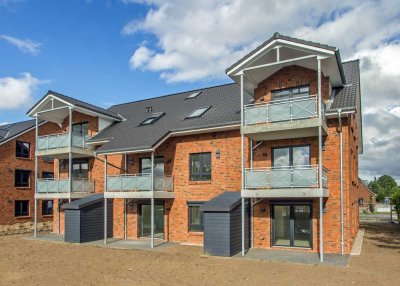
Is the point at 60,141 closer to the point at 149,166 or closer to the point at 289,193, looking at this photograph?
the point at 149,166

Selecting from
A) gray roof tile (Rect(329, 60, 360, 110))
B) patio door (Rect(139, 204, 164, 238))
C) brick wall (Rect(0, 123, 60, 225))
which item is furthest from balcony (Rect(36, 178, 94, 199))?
gray roof tile (Rect(329, 60, 360, 110))

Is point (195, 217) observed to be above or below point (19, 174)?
below

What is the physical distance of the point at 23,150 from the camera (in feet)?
86.0

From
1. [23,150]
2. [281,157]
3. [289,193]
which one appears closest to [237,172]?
[281,157]

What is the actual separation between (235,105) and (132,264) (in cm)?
872

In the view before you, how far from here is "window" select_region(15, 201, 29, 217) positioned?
24.9 m

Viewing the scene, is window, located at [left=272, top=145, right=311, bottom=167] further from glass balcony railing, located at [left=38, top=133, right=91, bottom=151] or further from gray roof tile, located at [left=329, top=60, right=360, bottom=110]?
glass balcony railing, located at [left=38, top=133, right=91, bottom=151]

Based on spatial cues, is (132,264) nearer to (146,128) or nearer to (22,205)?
(146,128)

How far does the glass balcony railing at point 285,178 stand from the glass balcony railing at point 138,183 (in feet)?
14.6

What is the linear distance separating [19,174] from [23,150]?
5.62ft

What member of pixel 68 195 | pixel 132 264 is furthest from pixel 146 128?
pixel 132 264

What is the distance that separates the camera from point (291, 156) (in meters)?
14.6

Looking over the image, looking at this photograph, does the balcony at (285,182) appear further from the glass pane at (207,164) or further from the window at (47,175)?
the window at (47,175)

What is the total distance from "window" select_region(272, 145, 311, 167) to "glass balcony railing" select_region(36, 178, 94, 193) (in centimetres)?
1053
